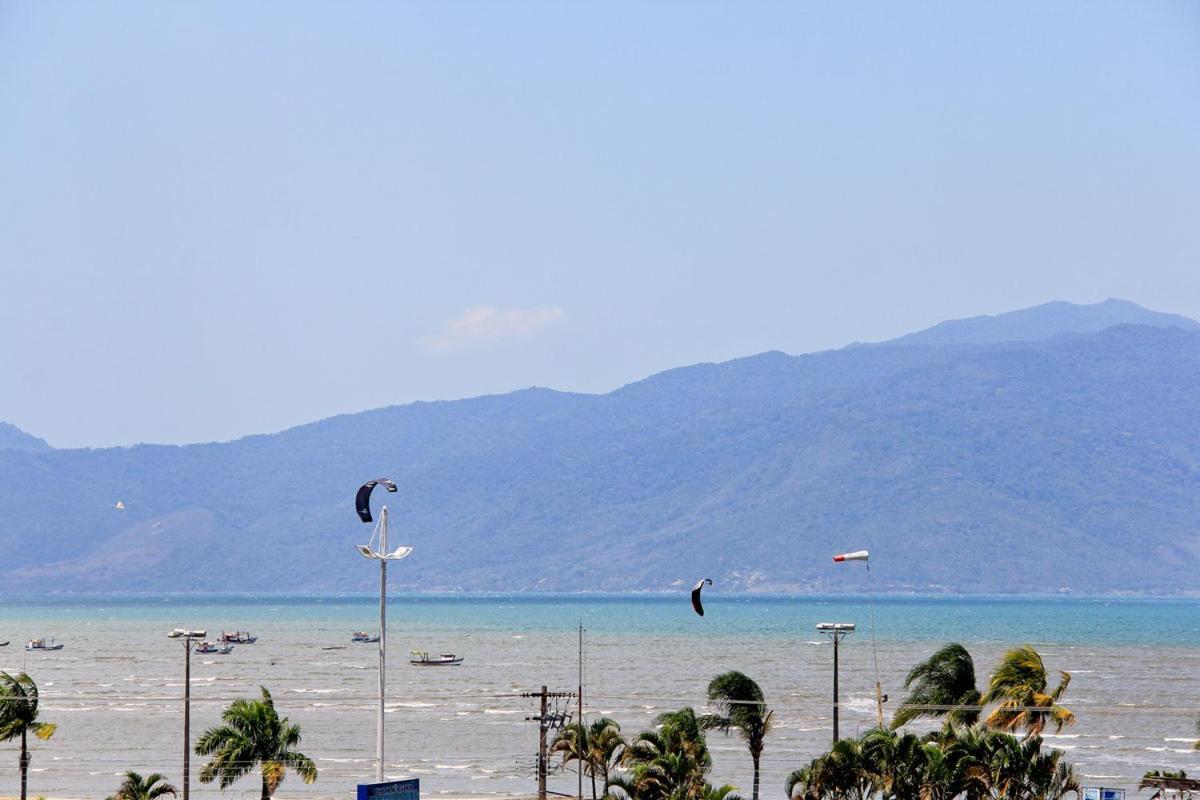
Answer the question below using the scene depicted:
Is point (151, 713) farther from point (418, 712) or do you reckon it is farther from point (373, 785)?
point (373, 785)

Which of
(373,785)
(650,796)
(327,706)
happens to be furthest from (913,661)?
(373,785)

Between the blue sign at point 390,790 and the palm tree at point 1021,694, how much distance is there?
55.8 feet

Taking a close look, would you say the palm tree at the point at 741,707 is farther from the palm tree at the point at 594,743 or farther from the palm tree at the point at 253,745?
the palm tree at the point at 253,745

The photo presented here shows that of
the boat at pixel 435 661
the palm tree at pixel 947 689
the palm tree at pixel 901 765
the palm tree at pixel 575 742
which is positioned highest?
the palm tree at pixel 947 689

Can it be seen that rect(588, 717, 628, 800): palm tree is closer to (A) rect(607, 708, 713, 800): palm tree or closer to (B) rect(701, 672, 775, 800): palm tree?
(B) rect(701, 672, 775, 800): palm tree

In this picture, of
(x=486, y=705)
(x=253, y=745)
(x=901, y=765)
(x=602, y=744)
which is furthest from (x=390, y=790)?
(x=486, y=705)

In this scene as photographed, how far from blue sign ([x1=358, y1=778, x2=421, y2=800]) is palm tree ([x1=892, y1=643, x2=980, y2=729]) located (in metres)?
17.6

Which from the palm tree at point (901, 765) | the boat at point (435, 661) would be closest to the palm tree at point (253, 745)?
the palm tree at point (901, 765)

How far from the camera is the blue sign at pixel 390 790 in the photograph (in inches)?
1567

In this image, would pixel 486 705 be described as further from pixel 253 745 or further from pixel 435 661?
pixel 253 745

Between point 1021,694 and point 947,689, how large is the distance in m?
5.19

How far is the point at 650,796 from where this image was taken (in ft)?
167

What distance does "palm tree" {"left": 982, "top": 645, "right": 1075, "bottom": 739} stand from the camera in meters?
48.5

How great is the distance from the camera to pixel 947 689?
5366 cm
